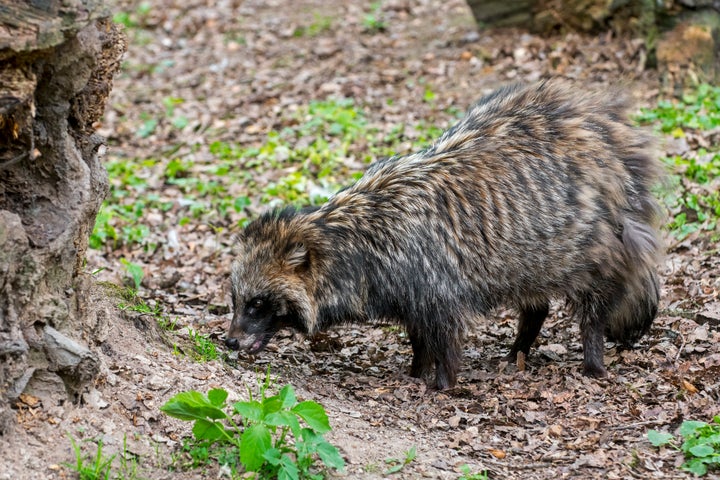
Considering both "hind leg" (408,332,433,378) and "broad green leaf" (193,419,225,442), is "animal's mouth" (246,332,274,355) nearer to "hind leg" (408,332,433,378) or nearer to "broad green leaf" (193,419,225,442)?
"hind leg" (408,332,433,378)

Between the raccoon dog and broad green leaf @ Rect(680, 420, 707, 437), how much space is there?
139 centimetres

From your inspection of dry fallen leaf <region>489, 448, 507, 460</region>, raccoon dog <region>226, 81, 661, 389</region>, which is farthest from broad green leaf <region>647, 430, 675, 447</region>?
raccoon dog <region>226, 81, 661, 389</region>

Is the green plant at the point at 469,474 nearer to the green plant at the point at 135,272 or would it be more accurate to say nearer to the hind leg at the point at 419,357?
the hind leg at the point at 419,357

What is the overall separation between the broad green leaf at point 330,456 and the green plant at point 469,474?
0.71m

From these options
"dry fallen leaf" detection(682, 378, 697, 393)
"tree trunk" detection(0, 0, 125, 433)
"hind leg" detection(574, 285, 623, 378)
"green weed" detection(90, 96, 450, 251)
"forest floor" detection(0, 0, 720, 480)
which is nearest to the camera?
"tree trunk" detection(0, 0, 125, 433)

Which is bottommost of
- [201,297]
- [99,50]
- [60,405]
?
[201,297]

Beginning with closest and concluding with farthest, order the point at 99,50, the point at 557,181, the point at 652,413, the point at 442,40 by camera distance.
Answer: the point at 99,50 → the point at 652,413 → the point at 557,181 → the point at 442,40

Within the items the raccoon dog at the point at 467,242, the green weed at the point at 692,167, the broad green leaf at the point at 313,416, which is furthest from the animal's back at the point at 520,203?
the broad green leaf at the point at 313,416

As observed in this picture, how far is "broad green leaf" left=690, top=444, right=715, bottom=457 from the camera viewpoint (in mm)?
4922

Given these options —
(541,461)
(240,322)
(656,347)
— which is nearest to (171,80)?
(240,322)

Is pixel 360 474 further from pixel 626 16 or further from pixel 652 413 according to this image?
pixel 626 16

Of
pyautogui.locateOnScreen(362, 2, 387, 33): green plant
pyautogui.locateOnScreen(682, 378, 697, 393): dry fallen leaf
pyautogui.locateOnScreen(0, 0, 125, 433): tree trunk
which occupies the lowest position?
pyautogui.locateOnScreen(682, 378, 697, 393): dry fallen leaf

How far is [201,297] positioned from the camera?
794 cm

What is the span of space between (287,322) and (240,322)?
0.34m
